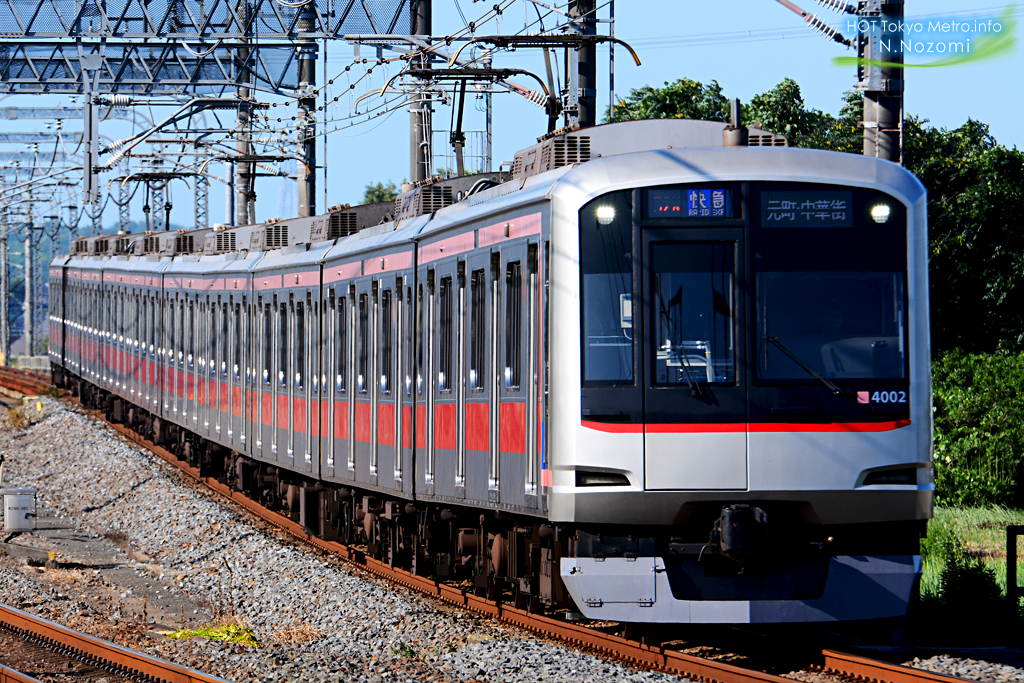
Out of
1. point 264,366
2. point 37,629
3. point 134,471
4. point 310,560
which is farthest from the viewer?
point 134,471

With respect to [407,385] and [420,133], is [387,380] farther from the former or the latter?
[420,133]

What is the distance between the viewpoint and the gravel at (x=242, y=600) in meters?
10.2

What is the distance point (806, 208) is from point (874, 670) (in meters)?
2.75

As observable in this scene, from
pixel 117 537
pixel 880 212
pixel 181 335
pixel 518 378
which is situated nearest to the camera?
pixel 880 212

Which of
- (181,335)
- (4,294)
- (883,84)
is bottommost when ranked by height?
(181,335)

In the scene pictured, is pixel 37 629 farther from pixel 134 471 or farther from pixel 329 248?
pixel 134 471

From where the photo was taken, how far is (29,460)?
2742 centimetres

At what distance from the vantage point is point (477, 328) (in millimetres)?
11258

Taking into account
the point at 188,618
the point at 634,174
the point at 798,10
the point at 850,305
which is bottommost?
the point at 188,618

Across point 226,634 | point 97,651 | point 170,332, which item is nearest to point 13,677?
point 97,651

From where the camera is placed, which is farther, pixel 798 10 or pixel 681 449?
pixel 798 10

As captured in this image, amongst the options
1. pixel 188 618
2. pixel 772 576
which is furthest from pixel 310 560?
pixel 772 576

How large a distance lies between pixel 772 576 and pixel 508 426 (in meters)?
2.21

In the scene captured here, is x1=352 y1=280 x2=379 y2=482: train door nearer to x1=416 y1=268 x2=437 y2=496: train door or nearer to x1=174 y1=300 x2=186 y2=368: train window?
x1=416 y1=268 x2=437 y2=496: train door
